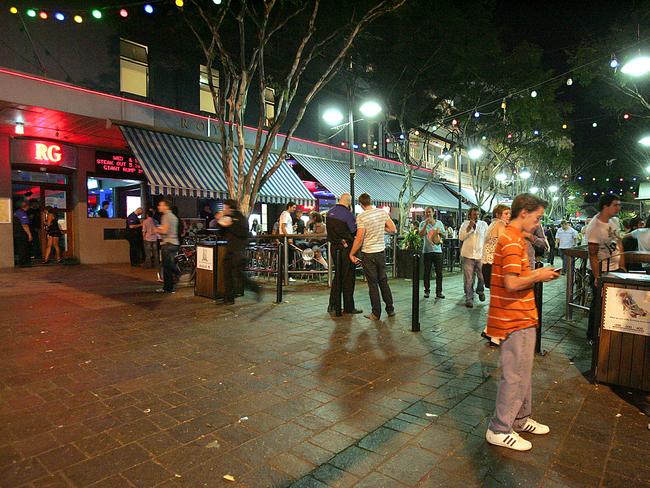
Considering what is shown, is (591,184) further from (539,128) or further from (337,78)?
(337,78)

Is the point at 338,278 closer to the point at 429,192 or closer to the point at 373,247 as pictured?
the point at 373,247

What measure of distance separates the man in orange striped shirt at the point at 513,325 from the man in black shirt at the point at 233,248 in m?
5.24

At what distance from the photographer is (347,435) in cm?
320

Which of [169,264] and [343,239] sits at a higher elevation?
[343,239]

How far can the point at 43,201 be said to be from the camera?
13367 mm

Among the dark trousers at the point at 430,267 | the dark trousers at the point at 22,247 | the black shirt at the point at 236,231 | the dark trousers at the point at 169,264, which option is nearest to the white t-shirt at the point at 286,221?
the dark trousers at the point at 169,264

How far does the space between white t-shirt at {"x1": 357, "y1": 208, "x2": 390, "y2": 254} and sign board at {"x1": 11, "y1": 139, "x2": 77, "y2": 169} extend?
1098 cm

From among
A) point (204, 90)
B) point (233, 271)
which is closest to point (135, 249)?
point (204, 90)

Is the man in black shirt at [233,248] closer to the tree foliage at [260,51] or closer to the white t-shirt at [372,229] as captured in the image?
the white t-shirt at [372,229]

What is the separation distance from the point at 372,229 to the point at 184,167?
7905 mm

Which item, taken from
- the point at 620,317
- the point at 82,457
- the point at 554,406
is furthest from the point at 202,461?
the point at 620,317

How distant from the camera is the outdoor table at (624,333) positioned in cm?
→ 387

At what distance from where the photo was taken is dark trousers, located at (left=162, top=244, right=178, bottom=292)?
8641mm

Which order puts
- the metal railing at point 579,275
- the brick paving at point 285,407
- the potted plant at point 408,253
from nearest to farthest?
the brick paving at point 285,407
the metal railing at point 579,275
the potted plant at point 408,253
